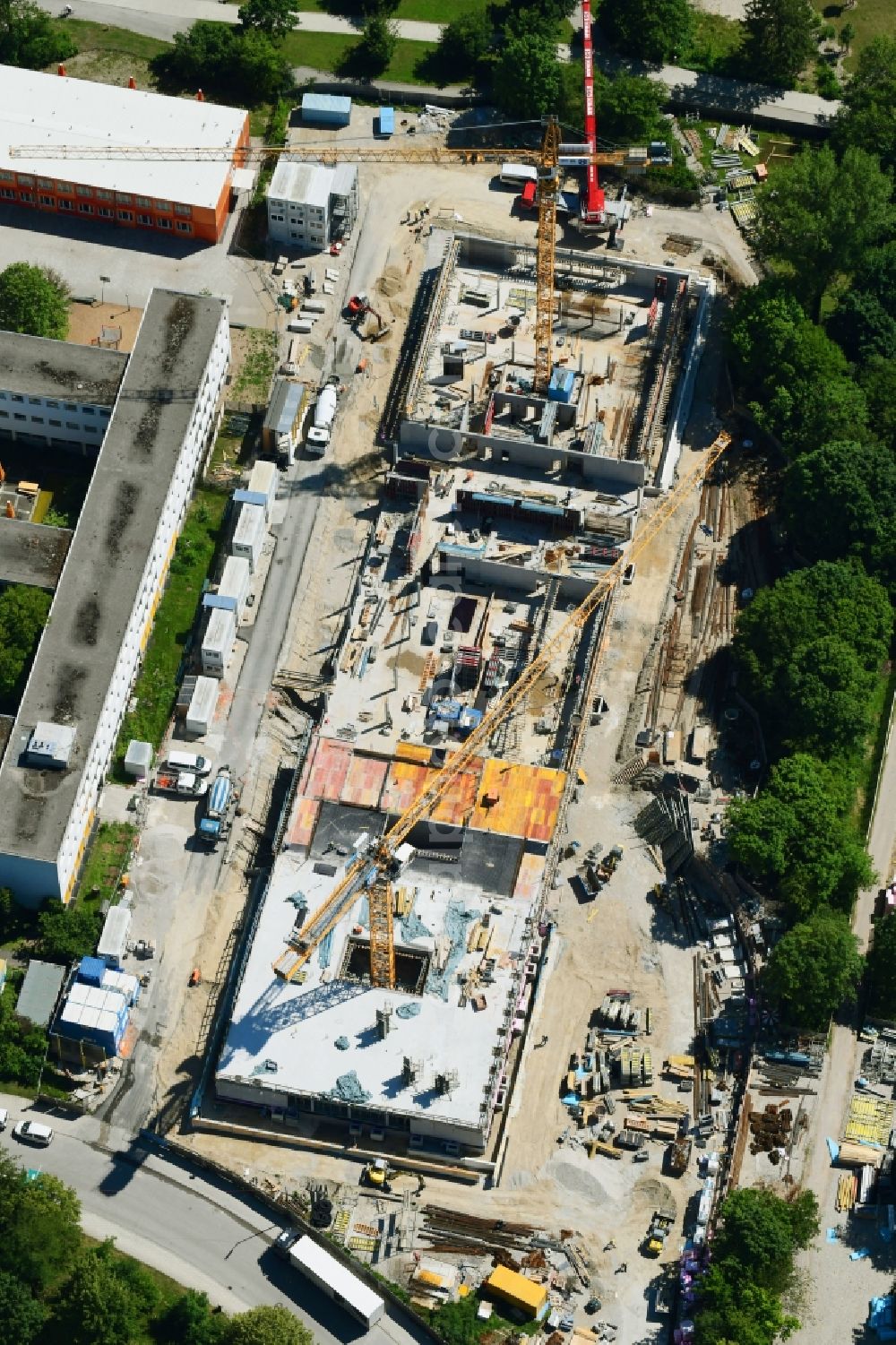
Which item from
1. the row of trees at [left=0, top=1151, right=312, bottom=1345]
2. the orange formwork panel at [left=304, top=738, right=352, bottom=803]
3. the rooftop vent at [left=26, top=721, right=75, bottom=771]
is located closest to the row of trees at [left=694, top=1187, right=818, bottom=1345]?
the row of trees at [left=0, top=1151, right=312, bottom=1345]

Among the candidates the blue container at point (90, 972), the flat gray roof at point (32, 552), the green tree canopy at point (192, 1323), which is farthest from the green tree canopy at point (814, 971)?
the flat gray roof at point (32, 552)

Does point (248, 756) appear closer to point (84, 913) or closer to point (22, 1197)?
point (84, 913)

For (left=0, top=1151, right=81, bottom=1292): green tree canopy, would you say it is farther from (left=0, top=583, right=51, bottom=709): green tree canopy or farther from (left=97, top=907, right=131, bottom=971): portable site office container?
(left=0, top=583, right=51, bottom=709): green tree canopy

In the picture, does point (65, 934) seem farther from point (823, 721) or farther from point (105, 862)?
point (823, 721)

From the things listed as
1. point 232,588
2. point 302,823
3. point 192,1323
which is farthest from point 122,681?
point 192,1323

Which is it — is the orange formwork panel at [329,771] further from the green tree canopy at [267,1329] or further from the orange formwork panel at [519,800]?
the green tree canopy at [267,1329]

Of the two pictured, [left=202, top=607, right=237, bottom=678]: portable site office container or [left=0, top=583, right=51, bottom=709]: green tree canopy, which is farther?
[left=202, top=607, right=237, bottom=678]: portable site office container
